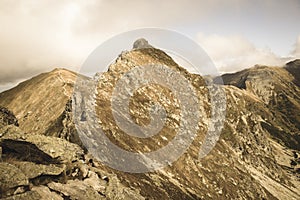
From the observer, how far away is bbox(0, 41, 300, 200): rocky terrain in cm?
2880

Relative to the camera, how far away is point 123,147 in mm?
72188

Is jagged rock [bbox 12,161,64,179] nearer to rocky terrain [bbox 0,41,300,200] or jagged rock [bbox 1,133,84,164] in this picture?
rocky terrain [bbox 0,41,300,200]

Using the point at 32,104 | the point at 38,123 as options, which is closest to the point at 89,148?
the point at 38,123

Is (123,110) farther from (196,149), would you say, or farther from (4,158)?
(4,158)

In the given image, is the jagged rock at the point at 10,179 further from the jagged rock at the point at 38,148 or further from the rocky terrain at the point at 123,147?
the jagged rock at the point at 38,148

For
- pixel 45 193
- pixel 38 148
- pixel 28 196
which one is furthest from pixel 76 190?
pixel 38 148

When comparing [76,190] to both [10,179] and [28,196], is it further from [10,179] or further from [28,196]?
[10,179]

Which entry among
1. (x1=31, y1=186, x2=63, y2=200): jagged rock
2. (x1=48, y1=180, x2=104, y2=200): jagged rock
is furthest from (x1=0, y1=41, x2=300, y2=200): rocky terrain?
(x1=48, y1=180, x2=104, y2=200): jagged rock

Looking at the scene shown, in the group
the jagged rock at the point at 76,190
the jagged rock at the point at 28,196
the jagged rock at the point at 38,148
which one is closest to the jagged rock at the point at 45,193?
the jagged rock at the point at 28,196

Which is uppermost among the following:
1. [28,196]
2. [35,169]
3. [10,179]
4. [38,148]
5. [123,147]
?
[38,148]

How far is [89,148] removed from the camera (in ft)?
196

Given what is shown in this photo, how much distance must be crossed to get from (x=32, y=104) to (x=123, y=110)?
8619cm

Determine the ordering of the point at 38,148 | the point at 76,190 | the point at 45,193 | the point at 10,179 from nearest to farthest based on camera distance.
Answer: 1. the point at 10,179
2. the point at 45,193
3. the point at 76,190
4. the point at 38,148

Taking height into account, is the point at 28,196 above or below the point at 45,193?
above
